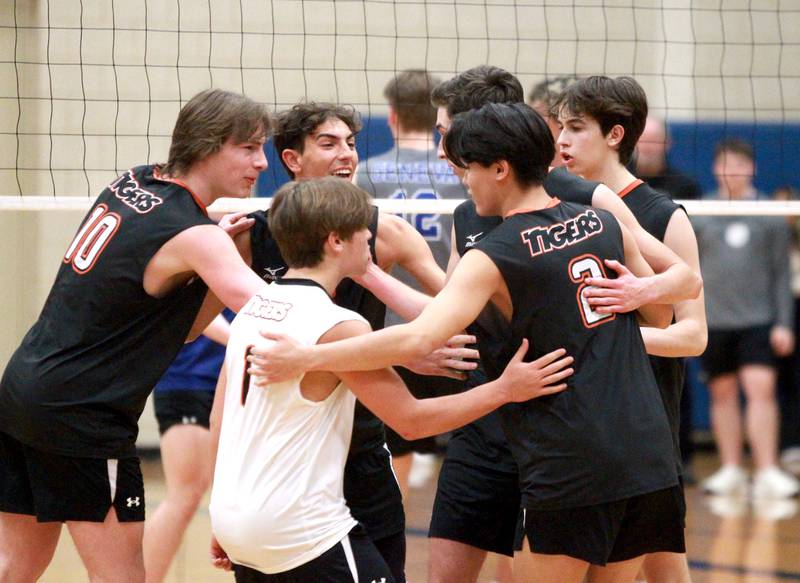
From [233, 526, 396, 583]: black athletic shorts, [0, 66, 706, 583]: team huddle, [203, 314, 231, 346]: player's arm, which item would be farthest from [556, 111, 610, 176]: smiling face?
[203, 314, 231, 346]: player's arm

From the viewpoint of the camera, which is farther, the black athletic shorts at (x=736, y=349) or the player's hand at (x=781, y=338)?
the black athletic shorts at (x=736, y=349)

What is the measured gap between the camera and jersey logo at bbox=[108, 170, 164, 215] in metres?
3.12

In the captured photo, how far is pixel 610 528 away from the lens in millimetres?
2777

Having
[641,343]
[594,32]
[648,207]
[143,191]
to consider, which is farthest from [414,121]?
[594,32]

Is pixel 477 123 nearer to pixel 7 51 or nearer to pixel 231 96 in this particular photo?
pixel 231 96

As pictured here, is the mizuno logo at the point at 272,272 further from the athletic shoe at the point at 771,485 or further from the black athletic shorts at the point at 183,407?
the athletic shoe at the point at 771,485

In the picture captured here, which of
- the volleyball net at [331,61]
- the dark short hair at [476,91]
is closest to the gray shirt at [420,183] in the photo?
the volleyball net at [331,61]

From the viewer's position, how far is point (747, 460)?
9109 mm

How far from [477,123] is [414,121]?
265 centimetres

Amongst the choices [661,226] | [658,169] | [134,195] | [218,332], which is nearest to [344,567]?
[134,195]

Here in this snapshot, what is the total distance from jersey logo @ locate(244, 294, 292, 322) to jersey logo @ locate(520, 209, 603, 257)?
54 centimetres

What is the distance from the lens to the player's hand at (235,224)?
131 inches

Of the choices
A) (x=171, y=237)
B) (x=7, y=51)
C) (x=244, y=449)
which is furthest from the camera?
(x=7, y=51)

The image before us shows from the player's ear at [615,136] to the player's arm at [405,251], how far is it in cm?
61
